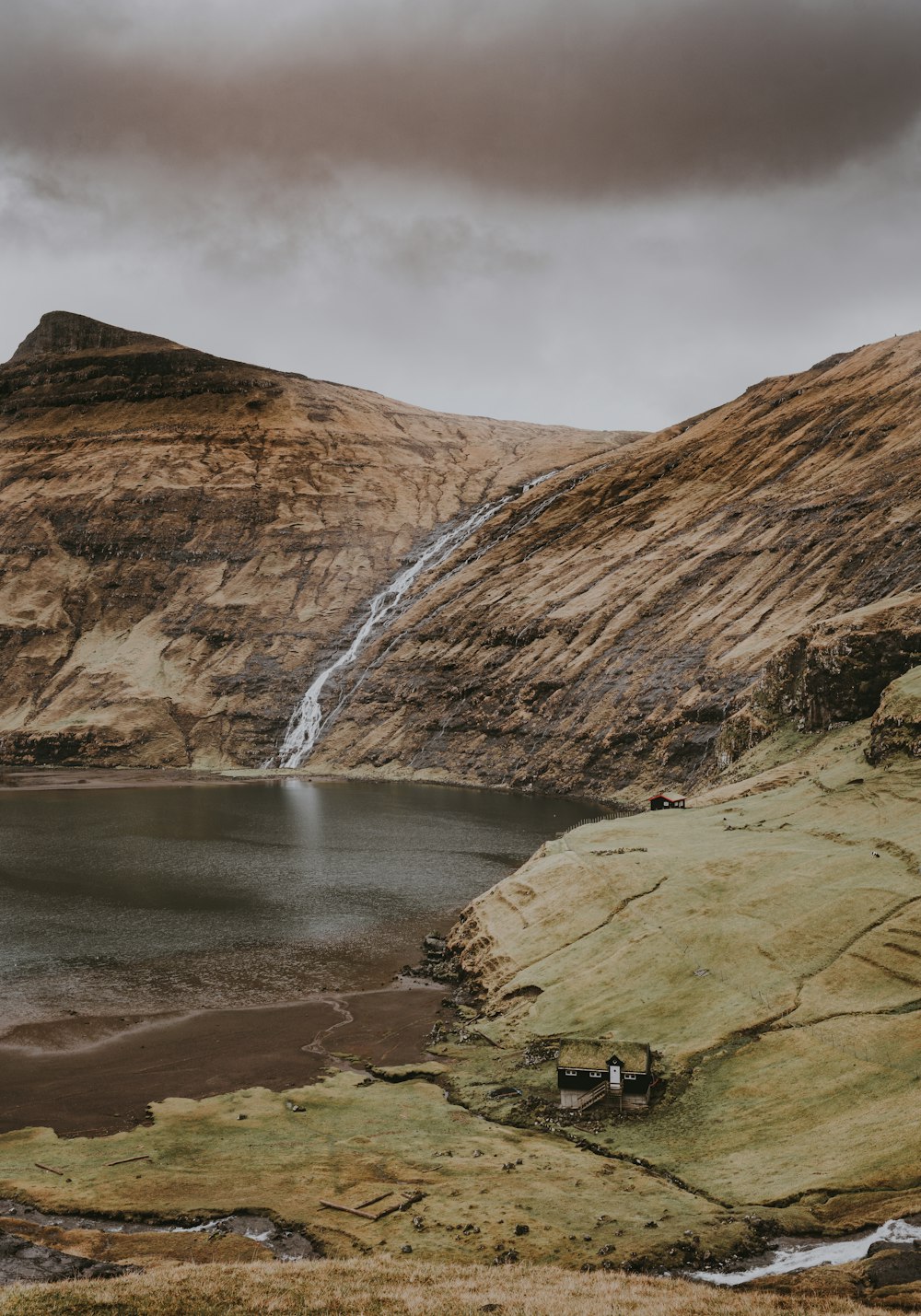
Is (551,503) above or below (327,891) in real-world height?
above

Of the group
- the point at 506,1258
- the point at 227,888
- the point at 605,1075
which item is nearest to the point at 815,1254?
the point at 506,1258

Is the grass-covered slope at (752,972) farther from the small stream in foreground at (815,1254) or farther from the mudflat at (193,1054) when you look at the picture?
the mudflat at (193,1054)

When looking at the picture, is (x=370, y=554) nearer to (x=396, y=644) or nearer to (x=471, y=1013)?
(x=396, y=644)

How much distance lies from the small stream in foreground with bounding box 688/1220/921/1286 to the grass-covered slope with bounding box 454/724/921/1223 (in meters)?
0.78

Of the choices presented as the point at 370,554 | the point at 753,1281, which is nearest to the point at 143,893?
the point at 753,1281

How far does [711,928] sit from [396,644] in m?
105

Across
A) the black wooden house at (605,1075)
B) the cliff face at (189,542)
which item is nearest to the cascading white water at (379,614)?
the cliff face at (189,542)

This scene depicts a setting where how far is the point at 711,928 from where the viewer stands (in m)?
37.0

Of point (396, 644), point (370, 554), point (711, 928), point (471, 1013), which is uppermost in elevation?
point (370, 554)

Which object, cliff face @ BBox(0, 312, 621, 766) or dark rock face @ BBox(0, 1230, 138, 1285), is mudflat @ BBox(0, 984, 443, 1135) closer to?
dark rock face @ BBox(0, 1230, 138, 1285)

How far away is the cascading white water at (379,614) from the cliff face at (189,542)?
113 inches

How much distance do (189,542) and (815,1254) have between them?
157m

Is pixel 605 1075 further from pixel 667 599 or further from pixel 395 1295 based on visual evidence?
pixel 667 599

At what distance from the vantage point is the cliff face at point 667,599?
96.1 m
